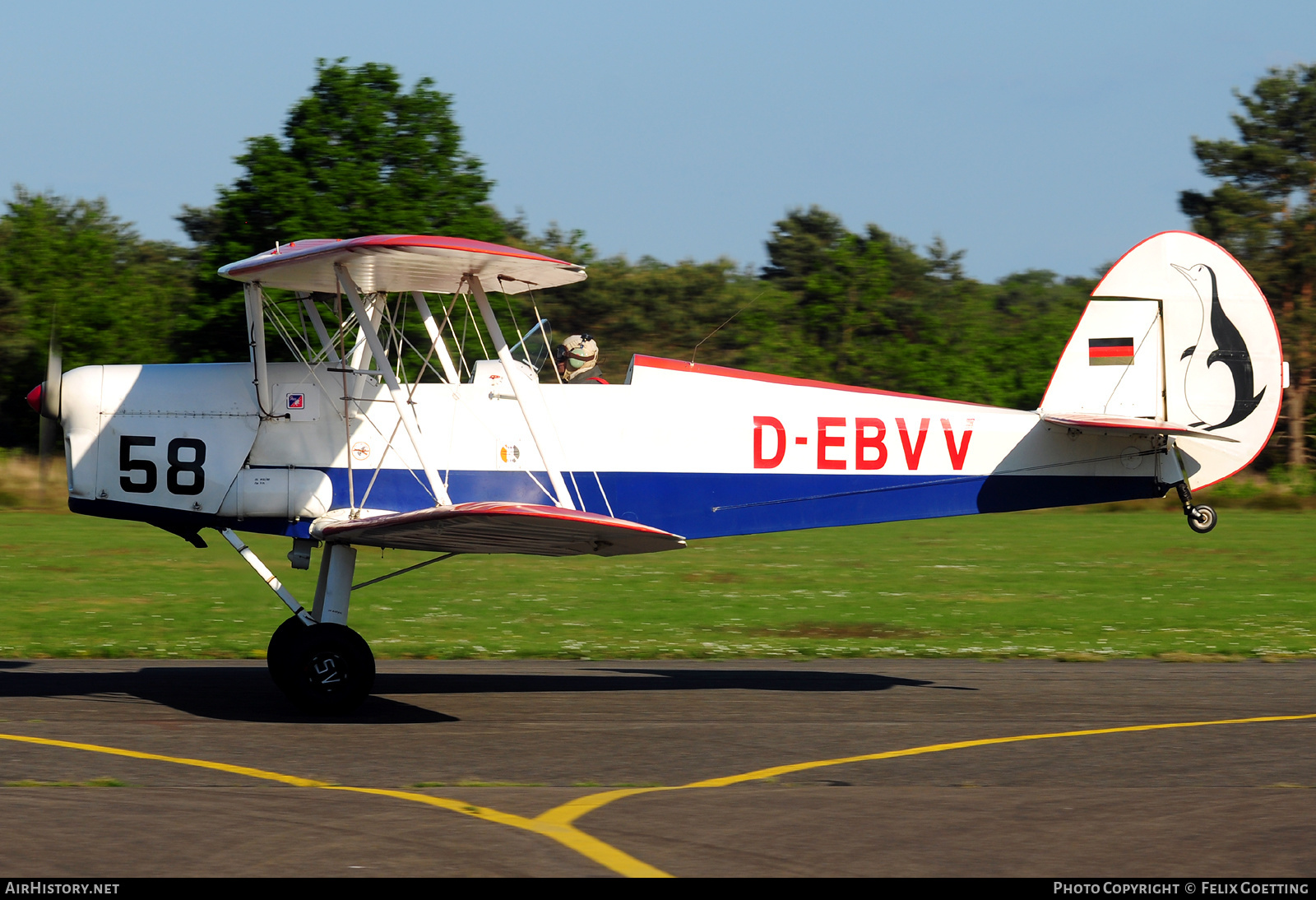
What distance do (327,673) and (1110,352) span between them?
22.8 ft

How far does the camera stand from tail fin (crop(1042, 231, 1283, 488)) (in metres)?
10.8

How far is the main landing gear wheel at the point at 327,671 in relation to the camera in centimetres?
945

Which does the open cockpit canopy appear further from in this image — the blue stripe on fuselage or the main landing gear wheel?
the main landing gear wheel

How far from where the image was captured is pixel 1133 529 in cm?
2983

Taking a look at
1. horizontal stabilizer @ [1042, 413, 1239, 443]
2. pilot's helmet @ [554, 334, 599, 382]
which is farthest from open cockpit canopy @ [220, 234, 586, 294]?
horizontal stabilizer @ [1042, 413, 1239, 443]

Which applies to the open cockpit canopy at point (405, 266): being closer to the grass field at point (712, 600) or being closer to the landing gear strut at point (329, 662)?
the landing gear strut at point (329, 662)

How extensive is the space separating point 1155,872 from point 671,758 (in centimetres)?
331

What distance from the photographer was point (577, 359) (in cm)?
1040

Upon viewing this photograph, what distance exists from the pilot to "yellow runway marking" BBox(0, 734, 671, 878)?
13.2ft

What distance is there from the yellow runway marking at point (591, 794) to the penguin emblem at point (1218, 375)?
2538 mm

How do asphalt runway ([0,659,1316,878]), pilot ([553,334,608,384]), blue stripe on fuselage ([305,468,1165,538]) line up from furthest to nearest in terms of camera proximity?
pilot ([553,334,608,384])
blue stripe on fuselage ([305,468,1165,538])
asphalt runway ([0,659,1316,878])

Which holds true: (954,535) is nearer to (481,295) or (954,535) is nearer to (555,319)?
(481,295)
